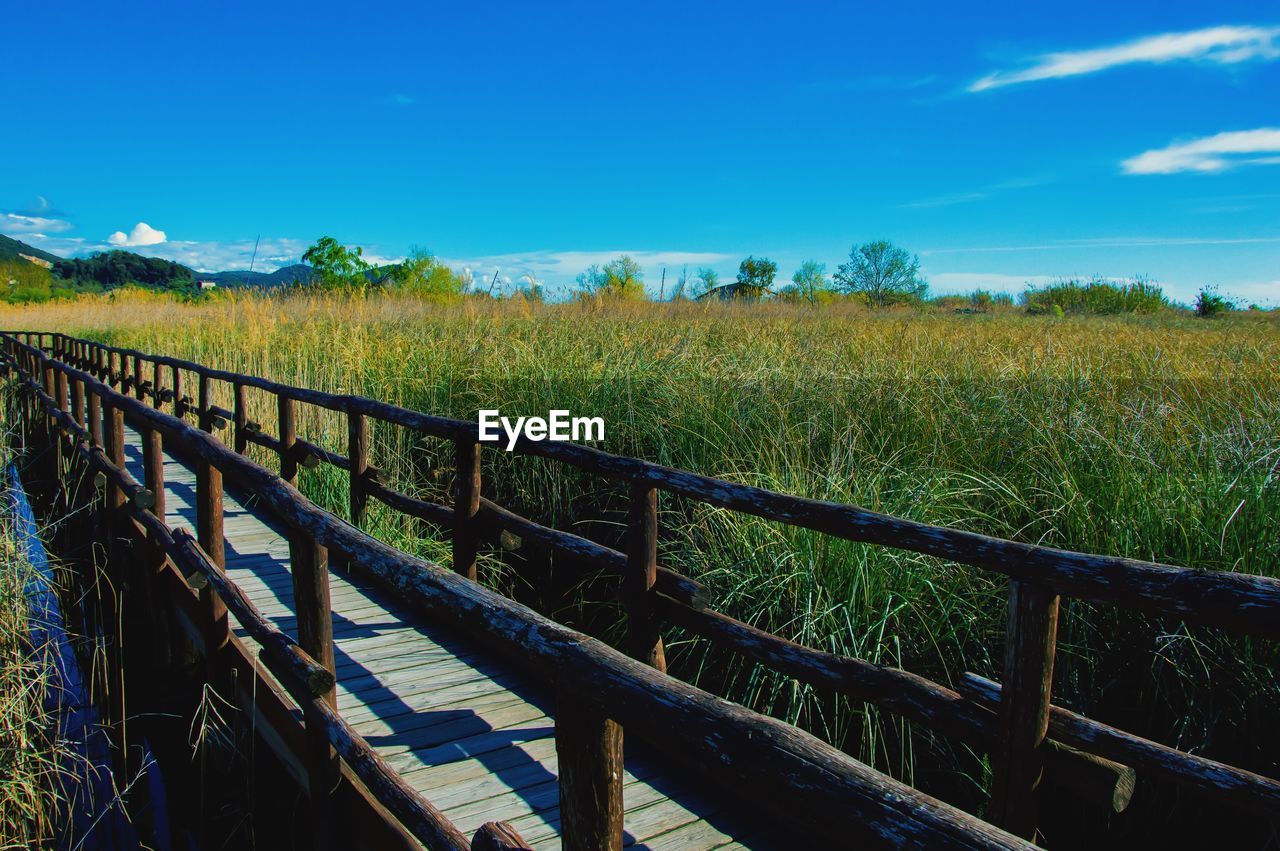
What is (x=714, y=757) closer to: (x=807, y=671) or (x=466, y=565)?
(x=807, y=671)

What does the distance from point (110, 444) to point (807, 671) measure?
4.75 metres

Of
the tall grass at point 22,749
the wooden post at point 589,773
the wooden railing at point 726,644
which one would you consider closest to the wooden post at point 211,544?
the wooden railing at point 726,644

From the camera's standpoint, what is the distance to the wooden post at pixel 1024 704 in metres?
2.11

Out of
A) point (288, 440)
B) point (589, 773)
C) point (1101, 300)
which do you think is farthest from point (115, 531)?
point (1101, 300)

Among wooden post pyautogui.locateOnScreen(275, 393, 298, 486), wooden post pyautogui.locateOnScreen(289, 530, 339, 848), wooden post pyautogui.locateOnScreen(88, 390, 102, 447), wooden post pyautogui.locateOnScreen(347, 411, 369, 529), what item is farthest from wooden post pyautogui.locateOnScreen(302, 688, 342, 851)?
wooden post pyautogui.locateOnScreen(88, 390, 102, 447)

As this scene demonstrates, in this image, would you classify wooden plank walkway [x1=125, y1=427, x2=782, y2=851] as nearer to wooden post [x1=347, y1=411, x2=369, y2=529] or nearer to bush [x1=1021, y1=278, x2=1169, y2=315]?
wooden post [x1=347, y1=411, x2=369, y2=529]

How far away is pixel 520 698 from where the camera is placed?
3.46m

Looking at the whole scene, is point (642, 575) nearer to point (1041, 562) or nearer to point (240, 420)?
point (1041, 562)

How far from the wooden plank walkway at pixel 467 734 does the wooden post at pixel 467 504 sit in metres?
0.38

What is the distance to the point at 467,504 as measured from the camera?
4.53m

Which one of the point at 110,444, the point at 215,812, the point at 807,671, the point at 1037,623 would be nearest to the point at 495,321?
the point at 110,444

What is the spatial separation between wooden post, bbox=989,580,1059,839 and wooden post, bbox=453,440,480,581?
9.51 feet

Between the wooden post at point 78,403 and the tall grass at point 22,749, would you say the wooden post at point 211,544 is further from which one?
the wooden post at point 78,403

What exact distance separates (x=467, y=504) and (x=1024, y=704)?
304cm
